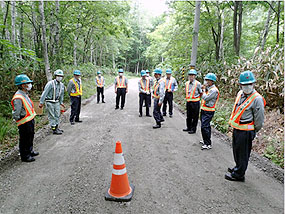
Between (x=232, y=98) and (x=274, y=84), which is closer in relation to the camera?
(x=274, y=84)

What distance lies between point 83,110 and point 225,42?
16421 mm

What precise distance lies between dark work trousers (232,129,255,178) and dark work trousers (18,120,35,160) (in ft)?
13.9

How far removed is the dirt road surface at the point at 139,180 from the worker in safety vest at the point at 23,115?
0.33 meters

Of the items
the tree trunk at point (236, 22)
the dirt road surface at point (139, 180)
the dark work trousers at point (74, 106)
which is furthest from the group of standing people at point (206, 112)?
the tree trunk at point (236, 22)

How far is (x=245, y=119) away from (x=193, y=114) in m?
2.75

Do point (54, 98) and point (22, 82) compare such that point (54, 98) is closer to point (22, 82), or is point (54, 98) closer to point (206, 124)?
point (22, 82)

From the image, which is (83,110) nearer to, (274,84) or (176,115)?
(176,115)

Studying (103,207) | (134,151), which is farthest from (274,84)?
(103,207)

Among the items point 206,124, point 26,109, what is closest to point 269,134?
point 206,124

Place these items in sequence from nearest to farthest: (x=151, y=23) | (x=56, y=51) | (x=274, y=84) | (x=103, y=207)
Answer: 1. (x=103, y=207)
2. (x=274, y=84)
3. (x=56, y=51)
4. (x=151, y=23)

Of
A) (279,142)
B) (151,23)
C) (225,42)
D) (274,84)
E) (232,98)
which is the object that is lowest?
(279,142)

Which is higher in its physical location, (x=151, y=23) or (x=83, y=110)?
(x=151, y=23)

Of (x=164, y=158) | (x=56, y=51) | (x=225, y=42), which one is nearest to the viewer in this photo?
(x=164, y=158)

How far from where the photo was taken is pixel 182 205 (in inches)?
108
